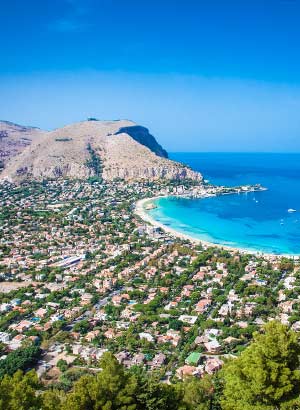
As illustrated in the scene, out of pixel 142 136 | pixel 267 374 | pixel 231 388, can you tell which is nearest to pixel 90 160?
pixel 142 136

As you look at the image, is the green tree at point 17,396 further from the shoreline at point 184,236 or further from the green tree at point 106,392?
the shoreline at point 184,236

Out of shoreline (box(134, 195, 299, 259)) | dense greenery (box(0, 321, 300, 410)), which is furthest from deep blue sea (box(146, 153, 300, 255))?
dense greenery (box(0, 321, 300, 410))

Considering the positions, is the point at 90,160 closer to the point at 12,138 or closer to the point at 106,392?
the point at 12,138

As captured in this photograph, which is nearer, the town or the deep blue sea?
the town

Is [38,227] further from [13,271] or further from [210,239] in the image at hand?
[210,239]

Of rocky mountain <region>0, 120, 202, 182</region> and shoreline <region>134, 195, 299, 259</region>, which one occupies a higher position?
rocky mountain <region>0, 120, 202, 182</region>

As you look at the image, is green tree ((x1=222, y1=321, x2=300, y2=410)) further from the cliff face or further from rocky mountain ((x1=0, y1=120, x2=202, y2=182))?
the cliff face

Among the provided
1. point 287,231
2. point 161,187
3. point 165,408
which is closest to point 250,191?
point 161,187
